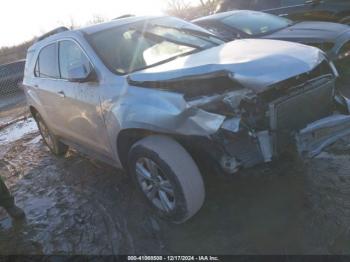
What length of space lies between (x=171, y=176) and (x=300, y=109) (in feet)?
3.88

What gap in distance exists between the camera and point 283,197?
3686 mm

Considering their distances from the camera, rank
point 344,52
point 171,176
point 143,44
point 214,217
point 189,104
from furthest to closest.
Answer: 1. point 344,52
2. point 143,44
3. point 214,217
4. point 171,176
5. point 189,104

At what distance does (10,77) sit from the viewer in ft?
51.0

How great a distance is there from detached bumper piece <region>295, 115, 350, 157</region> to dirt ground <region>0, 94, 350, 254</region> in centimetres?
22

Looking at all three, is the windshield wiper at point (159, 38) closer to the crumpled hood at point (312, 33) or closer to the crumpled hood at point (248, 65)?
Result: the crumpled hood at point (248, 65)

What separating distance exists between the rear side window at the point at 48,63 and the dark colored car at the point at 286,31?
91.5 inches

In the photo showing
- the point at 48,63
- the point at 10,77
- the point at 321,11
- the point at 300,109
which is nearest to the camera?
the point at 300,109

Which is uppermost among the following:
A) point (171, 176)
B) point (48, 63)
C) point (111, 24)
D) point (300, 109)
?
point (111, 24)

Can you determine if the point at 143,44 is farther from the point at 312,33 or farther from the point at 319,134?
the point at 312,33

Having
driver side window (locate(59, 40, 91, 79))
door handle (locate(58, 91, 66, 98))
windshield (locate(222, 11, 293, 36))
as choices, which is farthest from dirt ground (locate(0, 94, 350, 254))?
windshield (locate(222, 11, 293, 36))

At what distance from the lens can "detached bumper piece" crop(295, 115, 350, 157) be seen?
316 centimetres

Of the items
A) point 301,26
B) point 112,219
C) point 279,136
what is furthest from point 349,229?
point 301,26

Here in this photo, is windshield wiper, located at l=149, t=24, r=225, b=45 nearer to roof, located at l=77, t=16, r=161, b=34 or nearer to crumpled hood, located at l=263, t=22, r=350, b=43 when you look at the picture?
roof, located at l=77, t=16, r=161, b=34

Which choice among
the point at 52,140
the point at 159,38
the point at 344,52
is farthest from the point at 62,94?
the point at 344,52
